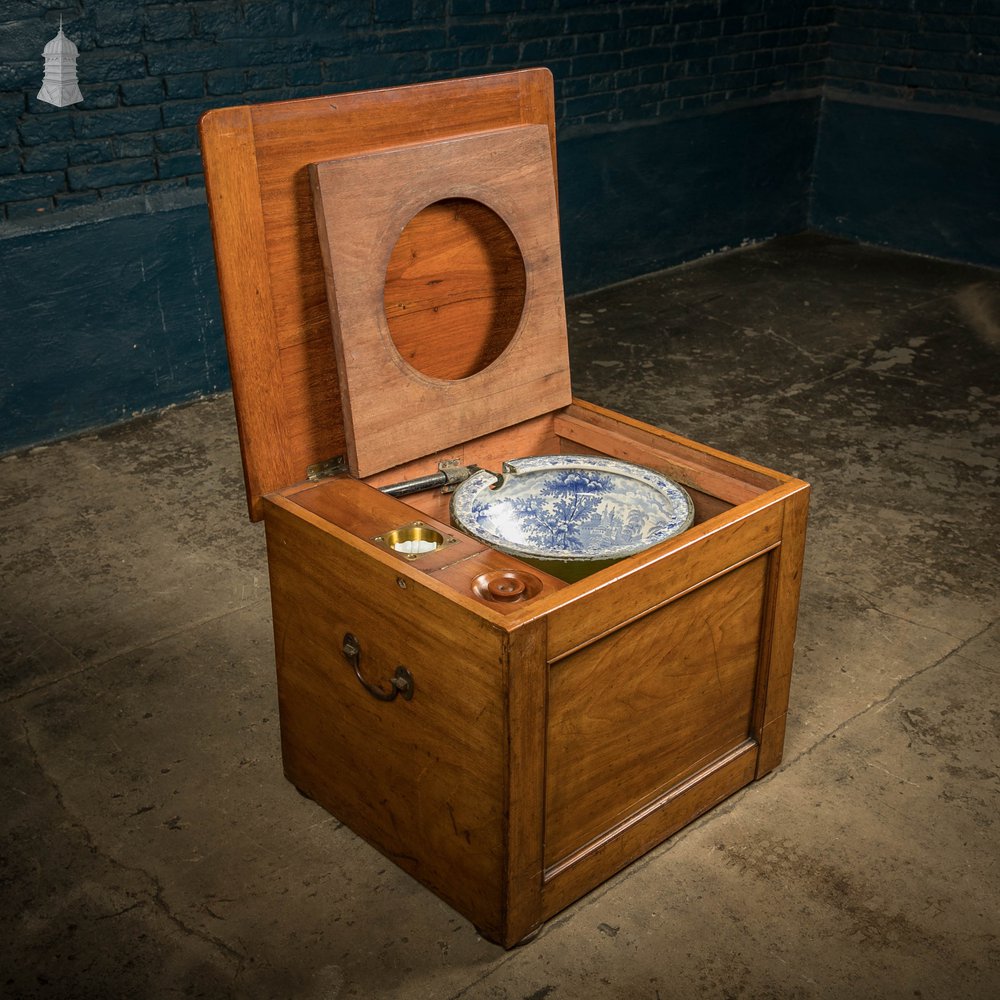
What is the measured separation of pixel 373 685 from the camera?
1.82 m

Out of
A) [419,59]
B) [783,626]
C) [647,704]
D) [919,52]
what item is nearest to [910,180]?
[919,52]

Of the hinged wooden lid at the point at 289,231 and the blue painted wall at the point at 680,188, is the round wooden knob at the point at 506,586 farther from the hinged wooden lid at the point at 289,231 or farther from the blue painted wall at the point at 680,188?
the blue painted wall at the point at 680,188

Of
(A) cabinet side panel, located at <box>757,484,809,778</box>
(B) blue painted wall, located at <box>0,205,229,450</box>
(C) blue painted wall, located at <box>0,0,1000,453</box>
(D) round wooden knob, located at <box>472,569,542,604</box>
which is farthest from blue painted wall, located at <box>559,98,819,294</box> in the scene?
(D) round wooden knob, located at <box>472,569,542,604</box>

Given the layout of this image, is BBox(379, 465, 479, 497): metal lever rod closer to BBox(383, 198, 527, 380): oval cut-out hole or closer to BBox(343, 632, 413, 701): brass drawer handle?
BBox(383, 198, 527, 380): oval cut-out hole

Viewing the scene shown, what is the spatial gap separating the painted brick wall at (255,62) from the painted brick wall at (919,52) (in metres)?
0.78

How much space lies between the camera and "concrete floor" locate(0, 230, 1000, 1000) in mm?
1822

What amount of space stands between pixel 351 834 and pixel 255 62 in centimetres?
265

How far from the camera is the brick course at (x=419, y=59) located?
3.43 metres

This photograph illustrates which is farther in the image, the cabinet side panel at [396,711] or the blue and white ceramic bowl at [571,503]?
the blue and white ceramic bowl at [571,503]

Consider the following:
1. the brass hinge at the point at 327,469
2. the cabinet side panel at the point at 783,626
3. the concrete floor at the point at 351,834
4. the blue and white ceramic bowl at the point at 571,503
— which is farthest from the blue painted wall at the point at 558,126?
the cabinet side panel at the point at 783,626

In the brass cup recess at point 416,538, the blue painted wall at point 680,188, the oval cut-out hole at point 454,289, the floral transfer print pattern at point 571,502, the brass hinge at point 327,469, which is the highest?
the oval cut-out hole at point 454,289

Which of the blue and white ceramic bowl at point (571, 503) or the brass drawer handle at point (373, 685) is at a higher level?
the blue and white ceramic bowl at point (571, 503)

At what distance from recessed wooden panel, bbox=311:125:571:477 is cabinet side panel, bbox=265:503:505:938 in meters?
0.21

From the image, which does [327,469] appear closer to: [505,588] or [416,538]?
[416,538]
